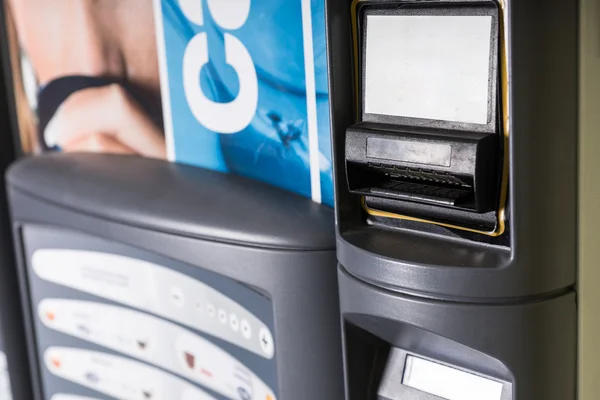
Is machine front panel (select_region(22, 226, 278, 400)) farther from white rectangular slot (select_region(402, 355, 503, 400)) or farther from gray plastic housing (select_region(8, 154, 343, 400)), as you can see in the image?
white rectangular slot (select_region(402, 355, 503, 400))

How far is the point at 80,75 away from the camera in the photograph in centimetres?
192

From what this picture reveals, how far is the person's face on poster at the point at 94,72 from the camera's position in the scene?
5.83 ft

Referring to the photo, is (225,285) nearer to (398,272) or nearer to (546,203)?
(398,272)

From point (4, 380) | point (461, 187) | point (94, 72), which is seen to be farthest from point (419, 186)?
point (4, 380)

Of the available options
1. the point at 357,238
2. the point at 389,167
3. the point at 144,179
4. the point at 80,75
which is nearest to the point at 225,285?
the point at 144,179

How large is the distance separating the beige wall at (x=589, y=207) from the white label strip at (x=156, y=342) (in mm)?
600

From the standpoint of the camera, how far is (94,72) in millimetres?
1883

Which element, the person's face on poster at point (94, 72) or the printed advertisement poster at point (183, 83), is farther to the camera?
the person's face on poster at point (94, 72)

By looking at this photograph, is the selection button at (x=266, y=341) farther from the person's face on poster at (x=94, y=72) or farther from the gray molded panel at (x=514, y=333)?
the person's face on poster at (x=94, y=72)

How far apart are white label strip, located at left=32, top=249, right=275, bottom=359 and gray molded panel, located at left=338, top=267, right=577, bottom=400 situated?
432 millimetres

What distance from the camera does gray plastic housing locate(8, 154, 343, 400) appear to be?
1.39 meters

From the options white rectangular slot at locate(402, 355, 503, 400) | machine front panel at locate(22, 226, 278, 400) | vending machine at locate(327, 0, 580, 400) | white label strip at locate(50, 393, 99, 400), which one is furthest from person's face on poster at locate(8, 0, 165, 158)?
white rectangular slot at locate(402, 355, 503, 400)

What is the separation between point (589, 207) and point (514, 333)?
18 cm

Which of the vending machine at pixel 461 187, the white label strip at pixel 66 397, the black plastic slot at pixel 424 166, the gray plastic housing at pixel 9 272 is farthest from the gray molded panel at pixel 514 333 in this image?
the gray plastic housing at pixel 9 272
